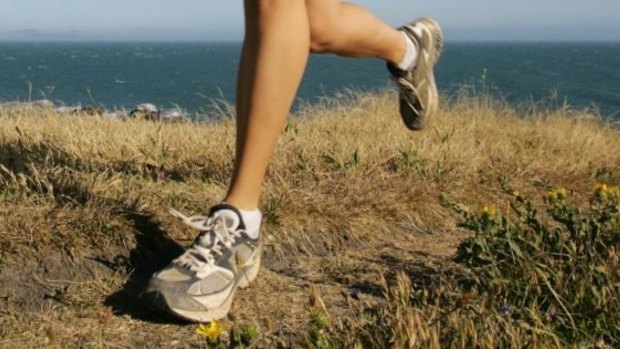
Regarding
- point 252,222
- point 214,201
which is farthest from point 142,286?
point 214,201

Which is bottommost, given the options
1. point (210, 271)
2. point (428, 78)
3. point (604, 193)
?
point (210, 271)

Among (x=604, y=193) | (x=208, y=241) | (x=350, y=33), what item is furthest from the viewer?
(x=350, y=33)

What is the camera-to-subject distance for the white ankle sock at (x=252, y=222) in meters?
2.33

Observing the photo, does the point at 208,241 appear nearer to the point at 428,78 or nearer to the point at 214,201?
the point at 214,201

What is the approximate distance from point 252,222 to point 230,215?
0.24 feet

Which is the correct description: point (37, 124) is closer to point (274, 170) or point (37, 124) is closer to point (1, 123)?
point (1, 123)

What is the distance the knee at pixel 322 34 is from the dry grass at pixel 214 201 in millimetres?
611

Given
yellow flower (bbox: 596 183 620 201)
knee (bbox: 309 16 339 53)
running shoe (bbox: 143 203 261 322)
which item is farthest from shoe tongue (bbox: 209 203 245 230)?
yellow flower (bbox: 596 183 620 201)

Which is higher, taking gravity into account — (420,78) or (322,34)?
(322,34)

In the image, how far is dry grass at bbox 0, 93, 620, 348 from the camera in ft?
7.23

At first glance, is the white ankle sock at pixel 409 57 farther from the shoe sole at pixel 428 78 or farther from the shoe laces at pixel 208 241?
the shoe laces at pixel 208 241

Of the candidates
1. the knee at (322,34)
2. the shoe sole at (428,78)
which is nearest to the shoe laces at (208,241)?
the knee at (322,34)

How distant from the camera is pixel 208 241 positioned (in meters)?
2.29

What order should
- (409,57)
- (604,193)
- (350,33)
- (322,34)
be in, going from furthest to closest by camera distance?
(409,57) < (350,33) < (322,34) < (604,193)
